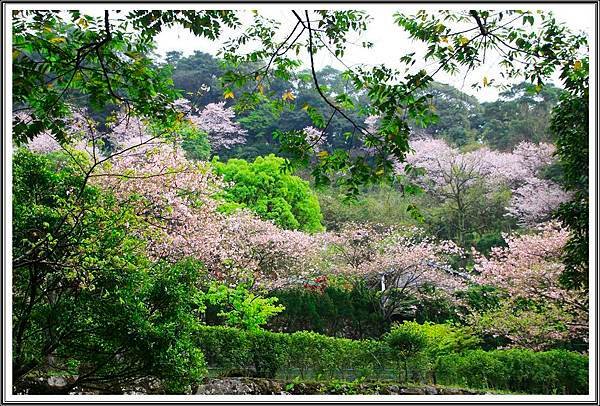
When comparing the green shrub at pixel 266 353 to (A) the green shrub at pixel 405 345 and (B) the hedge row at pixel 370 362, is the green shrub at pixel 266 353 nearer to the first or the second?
(B) the hedge row at pixel 370 362

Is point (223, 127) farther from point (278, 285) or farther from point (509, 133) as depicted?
point (509, 133)

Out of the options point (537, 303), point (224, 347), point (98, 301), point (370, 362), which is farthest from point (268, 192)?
point (98, 301)

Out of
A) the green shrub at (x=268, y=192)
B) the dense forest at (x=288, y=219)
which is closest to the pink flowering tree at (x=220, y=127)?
the dense forest at (x=288, y=219)

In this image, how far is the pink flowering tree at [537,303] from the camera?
696 centimetres

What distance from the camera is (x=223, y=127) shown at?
11648 mm

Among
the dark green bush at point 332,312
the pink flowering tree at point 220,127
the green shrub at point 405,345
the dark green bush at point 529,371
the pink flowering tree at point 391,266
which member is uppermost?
the pink flowering tree at point 220,127

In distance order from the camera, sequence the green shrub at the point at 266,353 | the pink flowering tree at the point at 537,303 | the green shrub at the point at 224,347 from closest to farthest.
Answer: the green shrub at the point at 224,347 → the green shrub at the point at 266,353 → the pink flowering tree at the point at 537,303

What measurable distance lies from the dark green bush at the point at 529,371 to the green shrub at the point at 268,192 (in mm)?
3748

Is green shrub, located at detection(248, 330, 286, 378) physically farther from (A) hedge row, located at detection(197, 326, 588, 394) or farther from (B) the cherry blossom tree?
(B) the cherry blossom tree

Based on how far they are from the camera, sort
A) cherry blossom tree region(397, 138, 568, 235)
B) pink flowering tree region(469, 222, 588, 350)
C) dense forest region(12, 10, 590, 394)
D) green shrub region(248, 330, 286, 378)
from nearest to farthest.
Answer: dense forest region(12, 10, 590, 394) < green shrub region(248, 330, 286, 378) < pink flowering tree region(469, 222, 588, 350) < cherry blossom tree region(397, 138, 568, 235)

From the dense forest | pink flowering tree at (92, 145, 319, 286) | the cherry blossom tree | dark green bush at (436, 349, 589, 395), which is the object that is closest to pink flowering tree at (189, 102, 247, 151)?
the dense forest

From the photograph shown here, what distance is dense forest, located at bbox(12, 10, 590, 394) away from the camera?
7.76 feet

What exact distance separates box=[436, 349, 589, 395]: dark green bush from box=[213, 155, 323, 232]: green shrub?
3.75 metres

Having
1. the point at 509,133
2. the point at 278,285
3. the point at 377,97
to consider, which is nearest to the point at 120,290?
the point at 377,97
